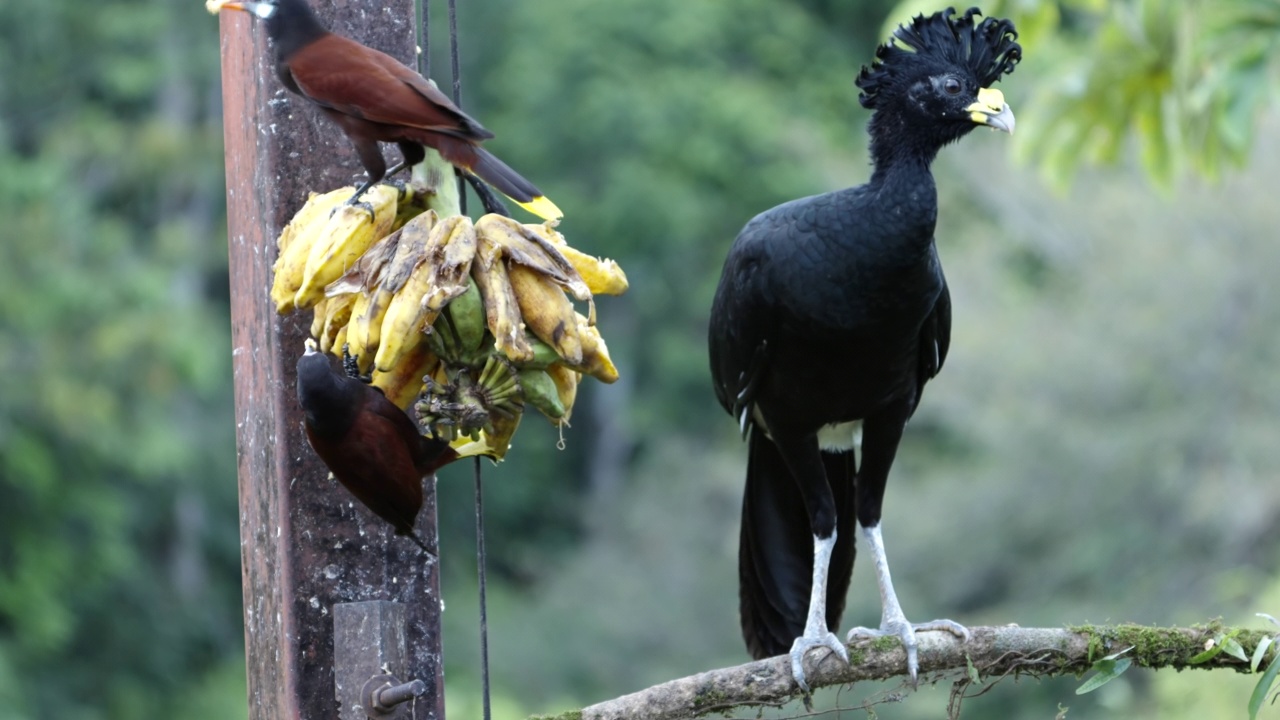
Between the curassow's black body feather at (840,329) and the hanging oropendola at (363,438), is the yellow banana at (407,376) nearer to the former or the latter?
the hanging oropendola at (363,438)

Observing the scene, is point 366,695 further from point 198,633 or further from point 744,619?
point 198,633

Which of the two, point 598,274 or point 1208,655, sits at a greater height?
point 598,274

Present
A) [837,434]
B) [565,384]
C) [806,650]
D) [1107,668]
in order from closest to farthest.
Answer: [565,384]
[1107,668]
[806,650]
[837,434]

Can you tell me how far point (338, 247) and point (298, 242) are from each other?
0.11 m

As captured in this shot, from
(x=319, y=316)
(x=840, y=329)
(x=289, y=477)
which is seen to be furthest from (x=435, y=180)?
(x=840, y=329)

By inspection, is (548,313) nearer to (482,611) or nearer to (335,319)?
(335,319)

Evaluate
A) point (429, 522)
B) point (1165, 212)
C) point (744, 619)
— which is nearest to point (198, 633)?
point (1165, 212)

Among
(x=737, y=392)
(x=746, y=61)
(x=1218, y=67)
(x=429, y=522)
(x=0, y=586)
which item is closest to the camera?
(x=429, y=522)

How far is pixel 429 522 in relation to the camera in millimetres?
2588

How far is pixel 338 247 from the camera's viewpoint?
2.25 meters

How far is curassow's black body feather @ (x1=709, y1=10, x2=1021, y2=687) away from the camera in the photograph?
323 centimetres

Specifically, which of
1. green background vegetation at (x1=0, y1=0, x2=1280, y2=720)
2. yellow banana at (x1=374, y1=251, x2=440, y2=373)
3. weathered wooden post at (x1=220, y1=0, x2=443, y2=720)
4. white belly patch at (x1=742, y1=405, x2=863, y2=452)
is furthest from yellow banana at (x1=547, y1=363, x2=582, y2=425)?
green background vegetation at (x1=0, y1=0, x2=1280, y2=720)

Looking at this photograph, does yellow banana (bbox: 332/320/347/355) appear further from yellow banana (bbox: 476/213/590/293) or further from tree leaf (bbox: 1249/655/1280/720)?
tree leaf (bbox: 1249/655/1280/720)

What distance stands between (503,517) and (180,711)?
5.11m
